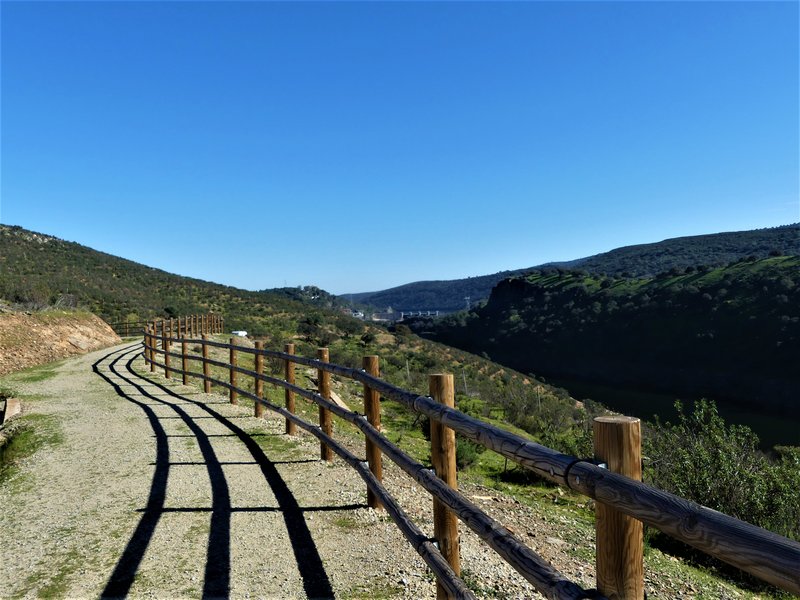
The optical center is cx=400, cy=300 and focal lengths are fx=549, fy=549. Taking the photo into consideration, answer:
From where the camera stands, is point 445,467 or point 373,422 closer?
point 445,467

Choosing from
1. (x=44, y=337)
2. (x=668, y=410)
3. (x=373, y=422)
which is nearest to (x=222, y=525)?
(x=373, y=422)

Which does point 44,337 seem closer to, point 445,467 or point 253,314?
point 445,467

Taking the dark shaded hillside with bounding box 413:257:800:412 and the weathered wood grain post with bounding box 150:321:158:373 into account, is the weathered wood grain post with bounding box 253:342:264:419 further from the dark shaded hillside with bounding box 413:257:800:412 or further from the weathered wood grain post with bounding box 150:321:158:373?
the dark shaded hillside with bounding box 413:257:800:412

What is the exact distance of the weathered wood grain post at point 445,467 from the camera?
3625 millimetres

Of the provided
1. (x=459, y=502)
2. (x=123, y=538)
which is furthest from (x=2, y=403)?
(x=459, y=502)

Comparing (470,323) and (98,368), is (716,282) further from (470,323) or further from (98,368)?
(98,368)

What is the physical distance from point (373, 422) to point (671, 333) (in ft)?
184

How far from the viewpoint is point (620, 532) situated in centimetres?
205

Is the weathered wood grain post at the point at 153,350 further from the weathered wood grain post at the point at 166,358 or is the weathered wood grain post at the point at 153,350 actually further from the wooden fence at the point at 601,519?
the wooden fence at the point at 601,519

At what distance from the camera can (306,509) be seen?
539 centimetres

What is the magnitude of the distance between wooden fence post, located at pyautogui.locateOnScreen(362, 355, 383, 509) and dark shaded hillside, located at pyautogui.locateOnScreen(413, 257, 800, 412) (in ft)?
134

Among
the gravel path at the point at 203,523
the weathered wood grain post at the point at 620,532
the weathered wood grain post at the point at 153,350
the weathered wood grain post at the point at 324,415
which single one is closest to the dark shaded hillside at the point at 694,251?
the weathered wood grain post at the point at 153,350

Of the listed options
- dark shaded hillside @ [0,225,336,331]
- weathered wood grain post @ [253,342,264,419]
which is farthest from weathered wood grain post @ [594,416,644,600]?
dark shaded hillside @ [0,225,336,331]

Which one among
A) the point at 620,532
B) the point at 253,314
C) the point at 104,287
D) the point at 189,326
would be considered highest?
the point at 104,287
